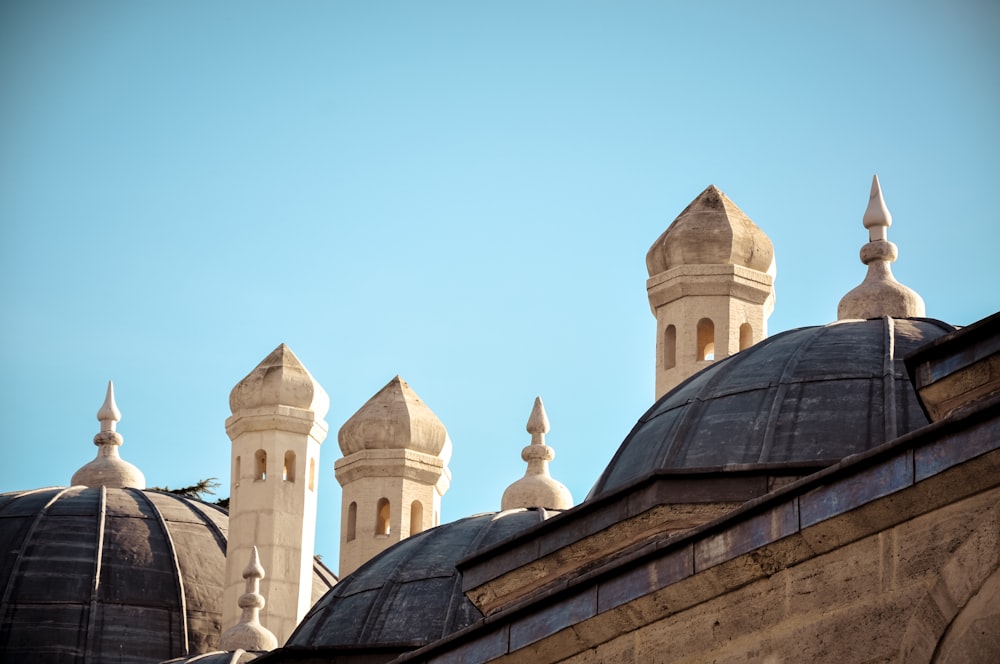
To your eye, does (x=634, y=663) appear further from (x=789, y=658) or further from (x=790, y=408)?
(x=790, y=408)

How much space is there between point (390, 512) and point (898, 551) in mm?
23349

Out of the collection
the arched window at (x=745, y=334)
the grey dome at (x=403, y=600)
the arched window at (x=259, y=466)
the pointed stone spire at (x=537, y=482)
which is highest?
the arched window at (x=745, y=334)

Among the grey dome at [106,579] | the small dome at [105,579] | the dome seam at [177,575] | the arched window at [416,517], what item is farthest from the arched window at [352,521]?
the small dome at [105,579]

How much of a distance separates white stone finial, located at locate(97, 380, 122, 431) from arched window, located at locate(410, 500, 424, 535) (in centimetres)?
982

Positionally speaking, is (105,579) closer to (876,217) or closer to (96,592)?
(96,592)

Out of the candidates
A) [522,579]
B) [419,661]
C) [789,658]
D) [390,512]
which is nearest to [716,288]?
[390,512]

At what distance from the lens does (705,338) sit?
30.5m

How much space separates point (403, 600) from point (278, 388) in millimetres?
9725

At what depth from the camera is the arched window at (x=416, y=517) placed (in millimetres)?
34188

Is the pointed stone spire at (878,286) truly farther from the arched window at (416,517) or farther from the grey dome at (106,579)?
the grey dome at (106,579)

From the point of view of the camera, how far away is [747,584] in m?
11.6

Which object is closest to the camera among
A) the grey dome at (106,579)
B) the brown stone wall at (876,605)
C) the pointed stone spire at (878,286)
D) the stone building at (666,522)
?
the brown stone wall at (876,605)

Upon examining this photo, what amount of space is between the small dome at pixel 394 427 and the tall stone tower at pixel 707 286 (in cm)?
481

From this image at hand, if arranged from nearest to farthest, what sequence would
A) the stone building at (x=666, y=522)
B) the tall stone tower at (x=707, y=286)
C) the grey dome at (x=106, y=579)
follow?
the stone building at (x=666, y=522)
the tall stone tower at (x=707, y=286)
the grey dome at (x=106, y=579)
